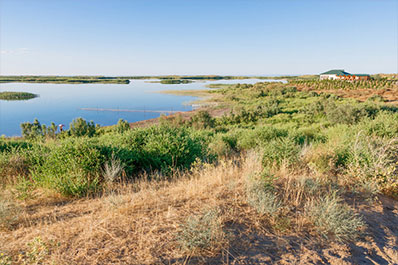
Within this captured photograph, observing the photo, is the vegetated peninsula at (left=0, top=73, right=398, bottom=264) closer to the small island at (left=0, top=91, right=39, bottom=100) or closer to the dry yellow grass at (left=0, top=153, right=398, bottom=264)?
the dry yellow grass at (left=0, top=153, right=398, bottom=264)

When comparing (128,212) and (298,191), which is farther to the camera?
(298,191)

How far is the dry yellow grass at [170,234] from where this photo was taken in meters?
2.68

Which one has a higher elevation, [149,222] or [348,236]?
[149,222]

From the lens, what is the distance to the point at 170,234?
304 centimetres

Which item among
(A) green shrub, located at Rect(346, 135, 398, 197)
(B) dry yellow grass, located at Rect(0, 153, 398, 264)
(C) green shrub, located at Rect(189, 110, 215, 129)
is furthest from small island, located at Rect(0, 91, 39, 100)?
(A) green shrub, located at Rect(346, 135, 398, 197)

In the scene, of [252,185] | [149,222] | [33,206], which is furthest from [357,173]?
[33,206]

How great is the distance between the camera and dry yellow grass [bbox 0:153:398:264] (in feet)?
8.78

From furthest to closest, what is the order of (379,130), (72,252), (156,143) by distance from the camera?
(379,130), (156,143), (72,252)

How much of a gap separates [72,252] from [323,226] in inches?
138

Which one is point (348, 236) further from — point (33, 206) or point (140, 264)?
point (33, 206)

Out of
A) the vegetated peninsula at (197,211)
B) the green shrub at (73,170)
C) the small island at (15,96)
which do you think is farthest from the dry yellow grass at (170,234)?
the small island at (15,96)

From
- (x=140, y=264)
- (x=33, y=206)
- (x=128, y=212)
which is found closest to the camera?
(x=140, y=264)

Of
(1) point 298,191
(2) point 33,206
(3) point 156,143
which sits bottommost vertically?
(2) point 33,206

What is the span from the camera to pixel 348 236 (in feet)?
10.9
